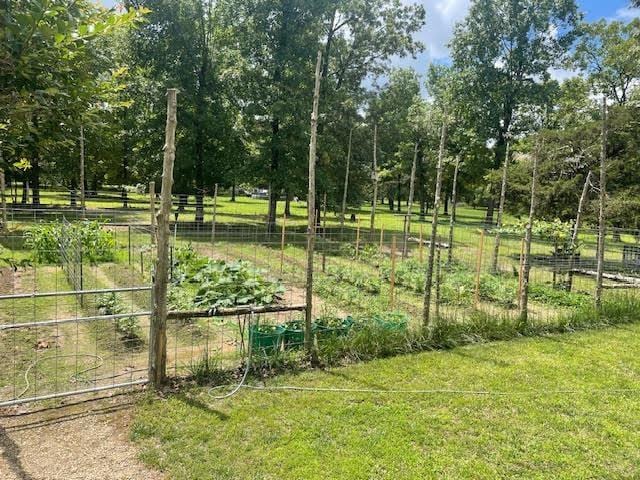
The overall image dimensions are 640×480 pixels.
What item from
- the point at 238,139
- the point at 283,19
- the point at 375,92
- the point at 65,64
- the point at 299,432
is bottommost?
the point at 299,432

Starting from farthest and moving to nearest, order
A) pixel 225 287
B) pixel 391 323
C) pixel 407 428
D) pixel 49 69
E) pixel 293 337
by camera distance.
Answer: pixel 225 287 → pixel 391 323 → pixel 293 337 → pixel 407 428 → pixel 49 69

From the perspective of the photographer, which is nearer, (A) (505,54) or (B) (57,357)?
(B) (57,357)

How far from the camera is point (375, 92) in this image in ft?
70.2

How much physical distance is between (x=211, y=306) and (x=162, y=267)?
98.7 inches

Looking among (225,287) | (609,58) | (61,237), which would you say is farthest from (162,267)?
(609,58)

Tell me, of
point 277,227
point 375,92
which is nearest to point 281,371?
point 277,227

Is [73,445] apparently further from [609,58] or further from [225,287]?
[609,58]

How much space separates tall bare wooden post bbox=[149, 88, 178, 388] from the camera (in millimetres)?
4016

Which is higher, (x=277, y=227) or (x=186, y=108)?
(x=186, y=108)

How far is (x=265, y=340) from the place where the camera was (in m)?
4.93

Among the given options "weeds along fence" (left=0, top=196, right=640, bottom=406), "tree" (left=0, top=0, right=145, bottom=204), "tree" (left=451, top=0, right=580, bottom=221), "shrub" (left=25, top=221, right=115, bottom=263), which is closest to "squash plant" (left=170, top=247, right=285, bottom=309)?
"weeds along fence" (left=0, top=196, right=640, bottom=406)

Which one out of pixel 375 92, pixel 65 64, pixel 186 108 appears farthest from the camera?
pixel 375 92

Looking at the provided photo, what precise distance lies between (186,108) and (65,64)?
18556 mm

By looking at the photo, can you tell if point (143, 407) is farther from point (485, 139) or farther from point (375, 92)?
point (485, 139)
